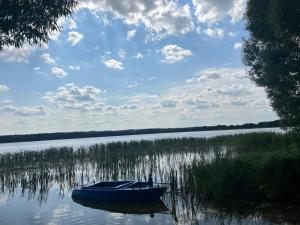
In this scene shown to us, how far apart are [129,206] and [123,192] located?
662 mm

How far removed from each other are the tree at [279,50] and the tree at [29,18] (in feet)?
35.7

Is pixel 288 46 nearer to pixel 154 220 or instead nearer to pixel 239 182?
pixel 239 182

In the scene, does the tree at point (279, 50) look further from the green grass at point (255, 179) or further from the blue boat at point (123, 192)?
the blue boat at point (123, 192)

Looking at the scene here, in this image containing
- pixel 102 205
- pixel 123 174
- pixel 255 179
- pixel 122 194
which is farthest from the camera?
pixel 123 174

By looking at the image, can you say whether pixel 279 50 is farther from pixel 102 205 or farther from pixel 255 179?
pixel 102 205

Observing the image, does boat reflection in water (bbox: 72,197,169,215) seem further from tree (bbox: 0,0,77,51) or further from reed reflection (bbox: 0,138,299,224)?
tree (bbox: 0,0,77,51)

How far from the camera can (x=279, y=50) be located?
17.5 m

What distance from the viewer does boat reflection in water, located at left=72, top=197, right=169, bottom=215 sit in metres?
13.2

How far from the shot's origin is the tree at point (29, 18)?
859 centimetres

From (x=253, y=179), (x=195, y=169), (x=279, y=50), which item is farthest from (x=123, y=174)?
(x=279, y=50)

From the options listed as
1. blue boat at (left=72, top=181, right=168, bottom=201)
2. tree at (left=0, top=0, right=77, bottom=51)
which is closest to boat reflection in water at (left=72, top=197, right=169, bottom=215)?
blue boat at (left=72, top=181, right=168, bottom=201)

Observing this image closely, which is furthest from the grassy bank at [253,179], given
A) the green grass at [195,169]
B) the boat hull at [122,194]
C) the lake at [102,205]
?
the boat hull at [122,194]

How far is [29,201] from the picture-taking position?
15.9 m

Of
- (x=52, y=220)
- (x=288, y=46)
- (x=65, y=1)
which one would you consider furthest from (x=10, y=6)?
(x=288, y=46)
